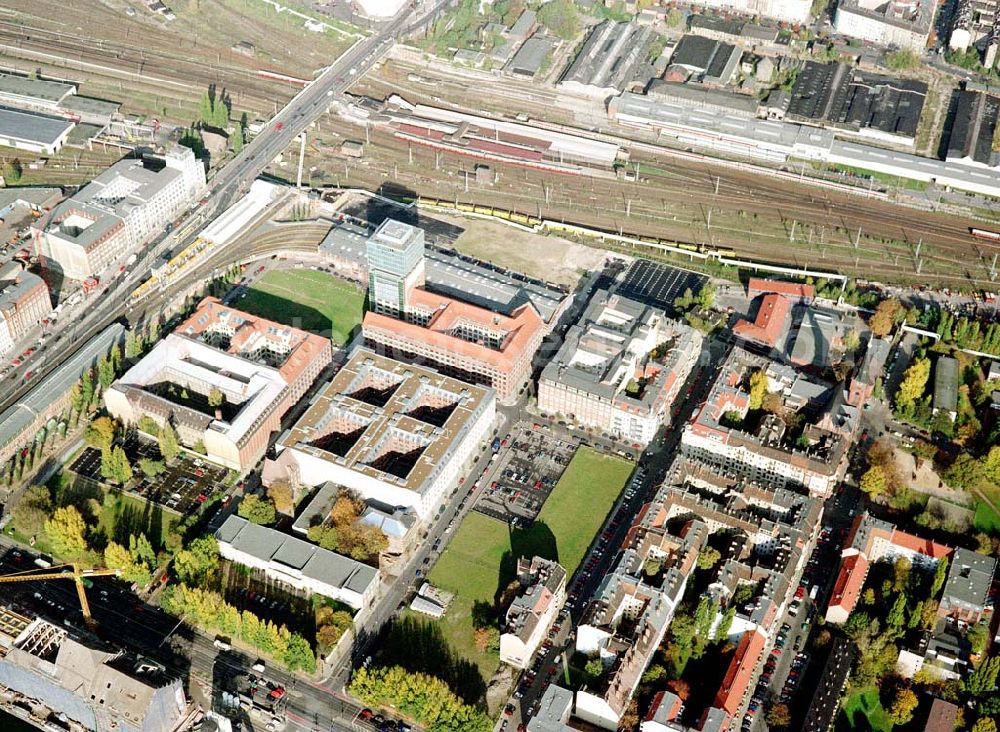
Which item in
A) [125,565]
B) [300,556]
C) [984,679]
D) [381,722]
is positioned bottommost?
[381,722]

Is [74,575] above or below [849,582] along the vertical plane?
below

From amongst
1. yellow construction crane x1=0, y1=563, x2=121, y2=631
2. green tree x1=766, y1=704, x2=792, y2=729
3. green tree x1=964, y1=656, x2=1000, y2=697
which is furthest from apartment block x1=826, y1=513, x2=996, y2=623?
yellow construction crane x1=0, y1=563, x2=121, y2=631

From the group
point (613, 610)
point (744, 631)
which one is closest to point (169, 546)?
point (613, 610)

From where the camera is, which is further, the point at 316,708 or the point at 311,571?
the point at 311,571

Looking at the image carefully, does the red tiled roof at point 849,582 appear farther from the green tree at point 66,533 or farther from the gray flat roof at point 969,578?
the green tree at point 66,533

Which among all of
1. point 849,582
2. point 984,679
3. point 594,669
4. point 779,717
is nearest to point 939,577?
point 849,582

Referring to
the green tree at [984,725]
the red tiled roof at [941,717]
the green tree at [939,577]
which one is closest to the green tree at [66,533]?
the red tiled roof at [941,717]

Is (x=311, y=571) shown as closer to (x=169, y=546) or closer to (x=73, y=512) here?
(x=169, y=546)

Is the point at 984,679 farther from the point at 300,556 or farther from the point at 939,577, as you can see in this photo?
the point at 300,556
